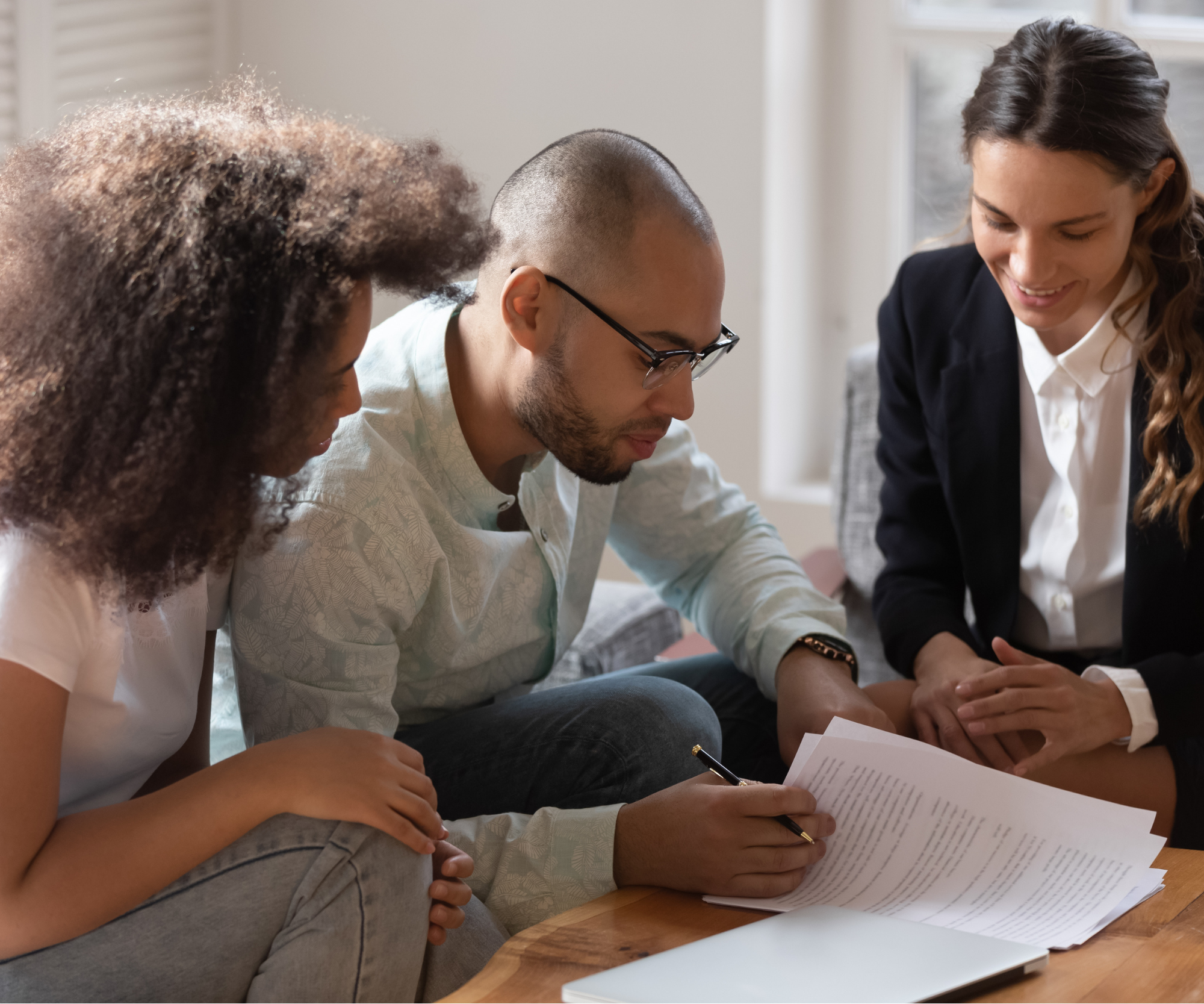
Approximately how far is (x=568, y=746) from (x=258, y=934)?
450mm

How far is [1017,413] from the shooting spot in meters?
1.74

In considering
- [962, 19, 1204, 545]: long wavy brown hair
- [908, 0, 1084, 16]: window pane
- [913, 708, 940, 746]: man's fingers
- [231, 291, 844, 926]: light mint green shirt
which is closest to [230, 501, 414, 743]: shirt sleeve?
[231, 291, 844, 926]: light mint green shirt

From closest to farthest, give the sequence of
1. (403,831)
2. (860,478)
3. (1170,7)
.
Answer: (403,831)
(860,478)
(1170,7)

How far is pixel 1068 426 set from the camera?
1702 mm

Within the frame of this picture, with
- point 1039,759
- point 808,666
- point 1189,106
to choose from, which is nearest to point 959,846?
point 1039,759

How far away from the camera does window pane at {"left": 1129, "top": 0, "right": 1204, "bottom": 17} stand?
2.51 meters

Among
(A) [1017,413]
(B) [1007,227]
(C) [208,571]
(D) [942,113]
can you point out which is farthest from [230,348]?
(D) [942,113]

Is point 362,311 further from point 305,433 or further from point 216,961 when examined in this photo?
point 216,961

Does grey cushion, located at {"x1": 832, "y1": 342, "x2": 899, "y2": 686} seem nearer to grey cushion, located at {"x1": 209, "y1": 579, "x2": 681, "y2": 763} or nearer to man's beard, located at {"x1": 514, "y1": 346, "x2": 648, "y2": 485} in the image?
grey cushion, located at {"x1": 209, "y1": 579, "x2": 681, "y2": 763}

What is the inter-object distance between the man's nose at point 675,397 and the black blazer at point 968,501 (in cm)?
48

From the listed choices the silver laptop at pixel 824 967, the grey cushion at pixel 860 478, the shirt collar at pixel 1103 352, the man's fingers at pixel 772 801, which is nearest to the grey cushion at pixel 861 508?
the grey cushion at pixel 860 478

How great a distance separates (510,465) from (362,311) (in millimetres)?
507

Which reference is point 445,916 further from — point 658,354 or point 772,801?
point 658,354

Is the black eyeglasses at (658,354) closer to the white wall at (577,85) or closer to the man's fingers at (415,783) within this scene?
the man's fingers at (415,783)
